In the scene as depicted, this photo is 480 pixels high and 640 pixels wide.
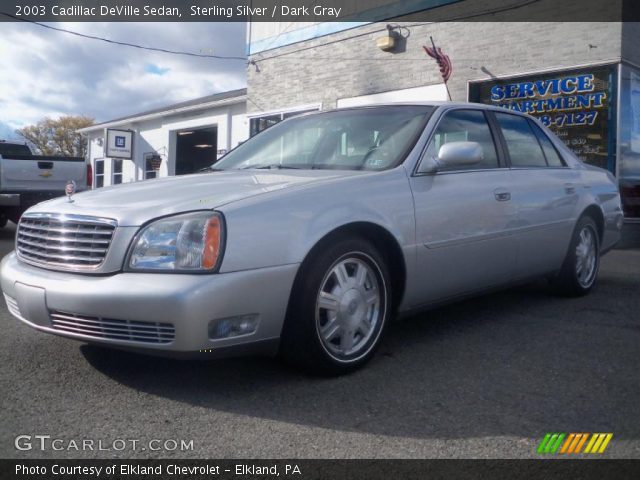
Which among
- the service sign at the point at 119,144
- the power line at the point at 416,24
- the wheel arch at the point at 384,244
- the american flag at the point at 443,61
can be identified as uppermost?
the power line at the point at 416,24

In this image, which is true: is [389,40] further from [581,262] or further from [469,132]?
[469,132]

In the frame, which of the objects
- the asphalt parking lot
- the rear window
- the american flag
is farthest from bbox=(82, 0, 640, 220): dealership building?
the asphalt parking lot

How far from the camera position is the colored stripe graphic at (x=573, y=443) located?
8.07 ft

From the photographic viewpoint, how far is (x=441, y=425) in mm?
2668

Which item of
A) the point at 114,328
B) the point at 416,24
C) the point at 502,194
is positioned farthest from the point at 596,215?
the point at 416,24

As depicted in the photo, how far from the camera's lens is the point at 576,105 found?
34.5ft

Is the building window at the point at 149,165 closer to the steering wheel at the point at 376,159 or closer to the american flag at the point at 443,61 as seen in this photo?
the american flag at the point at 443,61

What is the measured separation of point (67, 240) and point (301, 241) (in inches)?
44.0

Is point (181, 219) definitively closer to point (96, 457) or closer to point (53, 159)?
point (96, 457)

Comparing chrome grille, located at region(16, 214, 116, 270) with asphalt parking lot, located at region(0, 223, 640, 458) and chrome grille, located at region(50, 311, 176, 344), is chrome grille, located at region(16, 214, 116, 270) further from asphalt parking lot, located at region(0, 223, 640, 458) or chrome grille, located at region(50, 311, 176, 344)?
asphalt parking lot, located at region(0, 223, 640, 458)

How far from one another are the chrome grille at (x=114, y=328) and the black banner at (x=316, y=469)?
0.59 m

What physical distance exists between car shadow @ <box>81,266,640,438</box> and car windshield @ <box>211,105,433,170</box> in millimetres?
1158

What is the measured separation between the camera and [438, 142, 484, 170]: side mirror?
3.65 m

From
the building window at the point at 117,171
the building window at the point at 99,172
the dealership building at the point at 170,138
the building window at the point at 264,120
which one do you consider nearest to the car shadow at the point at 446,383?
the building window at the point at 264,120
